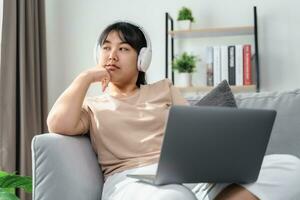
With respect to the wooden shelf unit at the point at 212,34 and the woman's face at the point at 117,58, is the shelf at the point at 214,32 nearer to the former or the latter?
the wooden shelf unit at the point at 212,34

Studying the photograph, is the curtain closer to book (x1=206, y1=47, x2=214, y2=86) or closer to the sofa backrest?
book (x1=206, y1=47, x2=214, y2=86)

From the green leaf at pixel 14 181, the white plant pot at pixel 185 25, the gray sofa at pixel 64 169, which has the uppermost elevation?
the white plant pot at pixel 185 25

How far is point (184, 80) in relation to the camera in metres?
2.59

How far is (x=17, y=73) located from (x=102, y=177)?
1.29 metres

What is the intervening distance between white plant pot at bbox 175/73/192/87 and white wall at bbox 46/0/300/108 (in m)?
0.12

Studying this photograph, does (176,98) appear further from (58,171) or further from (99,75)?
(58,171)

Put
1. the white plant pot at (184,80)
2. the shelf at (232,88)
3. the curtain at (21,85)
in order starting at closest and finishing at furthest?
the curtain at (21,85) < the shelf at (232,88) < the white plant pot at (184,80)

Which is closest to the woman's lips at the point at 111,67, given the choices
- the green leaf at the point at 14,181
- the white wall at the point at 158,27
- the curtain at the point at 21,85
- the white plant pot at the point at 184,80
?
the green leaf at the point at 14,181

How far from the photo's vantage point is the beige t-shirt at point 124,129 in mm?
1305

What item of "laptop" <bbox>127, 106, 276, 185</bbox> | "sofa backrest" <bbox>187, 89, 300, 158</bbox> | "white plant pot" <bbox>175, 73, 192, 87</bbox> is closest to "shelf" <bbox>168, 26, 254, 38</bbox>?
"white plant pot" <bbox>175, 73, 192, 87</bbox>

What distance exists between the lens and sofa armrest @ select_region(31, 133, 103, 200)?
3.67ft

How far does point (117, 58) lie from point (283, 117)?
0.62 metres

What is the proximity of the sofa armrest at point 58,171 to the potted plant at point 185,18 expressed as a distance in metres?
1.54

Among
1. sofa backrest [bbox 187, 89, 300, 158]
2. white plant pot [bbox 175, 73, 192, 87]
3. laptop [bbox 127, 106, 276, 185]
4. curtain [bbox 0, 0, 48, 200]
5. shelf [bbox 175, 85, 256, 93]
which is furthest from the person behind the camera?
white plant pot [bbox 175, 73, 192, 87]
